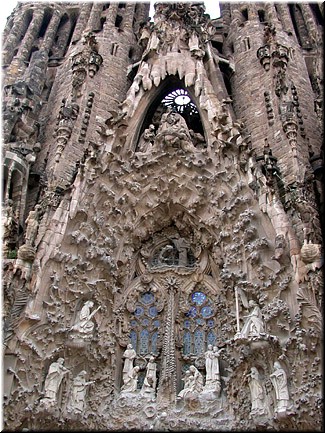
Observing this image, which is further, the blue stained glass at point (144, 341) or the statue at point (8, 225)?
the statue at point (8, 225)

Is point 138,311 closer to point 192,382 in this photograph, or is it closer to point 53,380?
point 192,382

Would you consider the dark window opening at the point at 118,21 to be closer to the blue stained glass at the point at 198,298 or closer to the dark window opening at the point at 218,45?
the dark window opening at the point at 218,45

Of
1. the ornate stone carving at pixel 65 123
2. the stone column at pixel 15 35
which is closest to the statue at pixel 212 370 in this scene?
the ornate stone carving at pixel 65 123

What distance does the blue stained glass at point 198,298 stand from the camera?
34.0 feet

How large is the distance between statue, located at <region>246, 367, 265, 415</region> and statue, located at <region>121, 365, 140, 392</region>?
197cm

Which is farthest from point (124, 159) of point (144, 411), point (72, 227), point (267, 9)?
point (267, 9)

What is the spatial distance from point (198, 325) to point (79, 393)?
2588 millimetres

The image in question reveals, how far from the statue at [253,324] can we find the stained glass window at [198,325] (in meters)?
1.33

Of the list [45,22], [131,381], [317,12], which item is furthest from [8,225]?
[317,12]

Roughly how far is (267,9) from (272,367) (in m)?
12.2

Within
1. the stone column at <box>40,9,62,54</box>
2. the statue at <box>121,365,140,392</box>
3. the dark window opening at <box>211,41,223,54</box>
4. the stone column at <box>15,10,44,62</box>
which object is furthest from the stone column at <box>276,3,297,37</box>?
the statue at <box>121,365,140,392</box>

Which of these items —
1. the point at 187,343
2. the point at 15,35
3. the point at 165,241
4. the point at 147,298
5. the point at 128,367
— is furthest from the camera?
the point at 15,35

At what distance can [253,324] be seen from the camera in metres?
8.50

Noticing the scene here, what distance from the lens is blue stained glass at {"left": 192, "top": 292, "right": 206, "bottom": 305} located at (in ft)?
34.0
